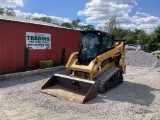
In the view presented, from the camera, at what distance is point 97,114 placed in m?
6.11

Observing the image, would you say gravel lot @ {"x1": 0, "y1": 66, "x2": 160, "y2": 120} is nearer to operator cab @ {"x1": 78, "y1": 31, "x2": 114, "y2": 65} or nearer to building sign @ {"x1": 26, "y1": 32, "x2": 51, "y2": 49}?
operator cab @ {"x1": 78, "y1": 31, "x2": 114, "y2": 65}

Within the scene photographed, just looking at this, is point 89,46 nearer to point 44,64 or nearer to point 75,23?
point 44,64

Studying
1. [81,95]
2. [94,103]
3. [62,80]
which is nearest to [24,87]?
[62,80]

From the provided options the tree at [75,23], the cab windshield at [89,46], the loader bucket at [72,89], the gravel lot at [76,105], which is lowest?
the gravel lot at [76,105]

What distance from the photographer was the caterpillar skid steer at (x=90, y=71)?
7539 millimetres

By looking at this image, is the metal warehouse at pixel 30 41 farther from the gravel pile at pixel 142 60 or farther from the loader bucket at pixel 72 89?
the gravel pile at pixel 142 60

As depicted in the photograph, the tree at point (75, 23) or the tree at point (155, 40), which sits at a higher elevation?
the tree at point (75, 23)

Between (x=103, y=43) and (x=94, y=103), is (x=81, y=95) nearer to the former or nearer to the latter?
(x=94, y=103)

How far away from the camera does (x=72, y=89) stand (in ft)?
26.1

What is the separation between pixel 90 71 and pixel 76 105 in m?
1.84

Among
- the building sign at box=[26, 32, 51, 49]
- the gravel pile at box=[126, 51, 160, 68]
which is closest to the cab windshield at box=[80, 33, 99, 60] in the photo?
the building sign at box=[26, 32, 51, 49]

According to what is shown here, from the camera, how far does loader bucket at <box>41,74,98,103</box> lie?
23.6ft

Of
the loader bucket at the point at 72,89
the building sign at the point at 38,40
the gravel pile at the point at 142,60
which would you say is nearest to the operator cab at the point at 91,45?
the loader bucket at the point at 72,89

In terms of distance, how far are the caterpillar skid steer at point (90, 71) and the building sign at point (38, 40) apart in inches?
176
